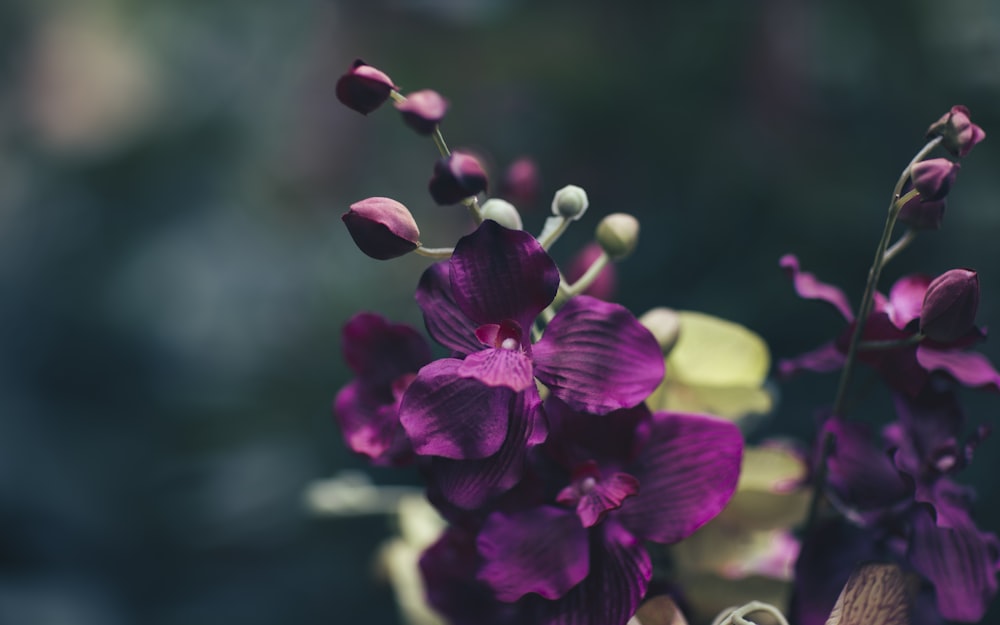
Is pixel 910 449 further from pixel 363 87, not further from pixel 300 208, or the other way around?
pixel 300 208

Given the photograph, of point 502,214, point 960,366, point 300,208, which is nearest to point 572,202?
point 502,214

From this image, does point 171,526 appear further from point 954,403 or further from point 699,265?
point 954,403

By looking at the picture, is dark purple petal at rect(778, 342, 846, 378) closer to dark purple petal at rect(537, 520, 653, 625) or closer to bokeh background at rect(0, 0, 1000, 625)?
dark purple petal at rect(537, 520, 653, 625)

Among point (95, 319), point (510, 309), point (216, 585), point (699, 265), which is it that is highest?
point (510, 309)

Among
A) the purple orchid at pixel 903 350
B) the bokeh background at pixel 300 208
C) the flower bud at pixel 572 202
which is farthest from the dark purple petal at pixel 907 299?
the bokeh background at pixel 300 208

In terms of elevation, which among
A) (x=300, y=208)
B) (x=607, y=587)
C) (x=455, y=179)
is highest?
(x=455, y=179)

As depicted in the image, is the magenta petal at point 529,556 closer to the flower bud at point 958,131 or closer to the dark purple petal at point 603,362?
the dark purple petal at point 603,362

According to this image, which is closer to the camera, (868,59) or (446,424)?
(446,424)

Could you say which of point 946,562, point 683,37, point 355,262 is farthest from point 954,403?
point 355,262

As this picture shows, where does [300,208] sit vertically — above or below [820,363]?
below
